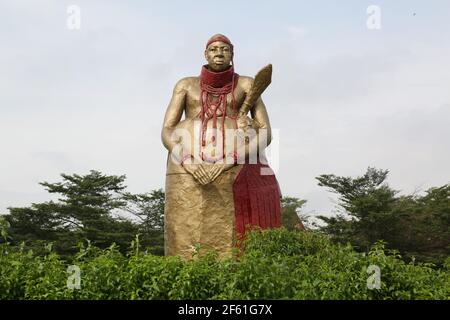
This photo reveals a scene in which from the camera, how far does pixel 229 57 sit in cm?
802

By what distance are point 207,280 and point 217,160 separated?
8.40ft

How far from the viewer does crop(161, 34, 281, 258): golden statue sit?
7371mm

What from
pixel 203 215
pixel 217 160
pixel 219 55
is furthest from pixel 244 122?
pixel 203 215

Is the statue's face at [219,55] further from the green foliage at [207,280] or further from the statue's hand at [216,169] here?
Result: the green foliage at [207,280]

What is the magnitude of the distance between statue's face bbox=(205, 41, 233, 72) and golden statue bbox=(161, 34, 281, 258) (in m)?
0.01

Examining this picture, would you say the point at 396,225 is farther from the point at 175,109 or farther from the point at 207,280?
the point at 207,280

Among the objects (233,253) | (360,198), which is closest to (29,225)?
(360,198)

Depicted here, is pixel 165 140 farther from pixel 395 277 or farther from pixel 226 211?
pixel 395 277

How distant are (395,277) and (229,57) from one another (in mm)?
3802

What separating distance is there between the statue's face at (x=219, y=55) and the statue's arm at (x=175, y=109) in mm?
469

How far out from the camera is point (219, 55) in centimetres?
794

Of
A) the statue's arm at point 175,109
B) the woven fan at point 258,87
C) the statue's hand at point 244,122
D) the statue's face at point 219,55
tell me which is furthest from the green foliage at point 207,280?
the statue's face at point 219,55

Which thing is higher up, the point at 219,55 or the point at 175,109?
the point at 219,55

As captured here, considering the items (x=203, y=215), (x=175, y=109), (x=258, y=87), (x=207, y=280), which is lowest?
(x=207, y=280)
